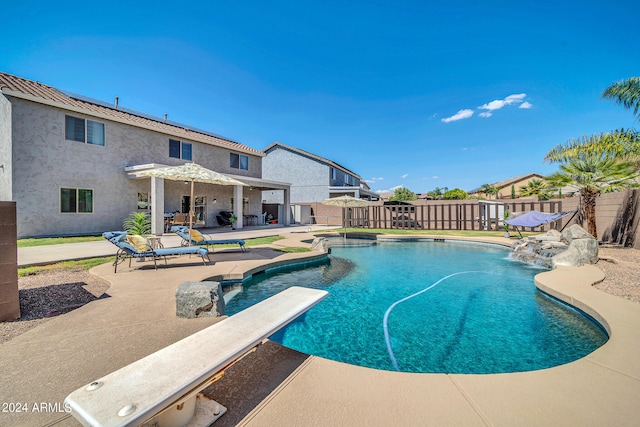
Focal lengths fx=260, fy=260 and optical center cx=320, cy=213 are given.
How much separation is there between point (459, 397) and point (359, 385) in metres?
0.72

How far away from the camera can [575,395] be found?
6.35 feet

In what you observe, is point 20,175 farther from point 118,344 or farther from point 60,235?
point 118,344

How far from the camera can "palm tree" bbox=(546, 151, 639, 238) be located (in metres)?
9.59

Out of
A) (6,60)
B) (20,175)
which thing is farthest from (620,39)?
(6,60)

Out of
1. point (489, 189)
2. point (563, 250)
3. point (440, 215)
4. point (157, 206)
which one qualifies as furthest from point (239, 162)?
point (489, 189)

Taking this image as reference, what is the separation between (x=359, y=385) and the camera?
2.06m

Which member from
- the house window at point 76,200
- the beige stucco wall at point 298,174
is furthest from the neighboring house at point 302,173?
the house window at point 76,200

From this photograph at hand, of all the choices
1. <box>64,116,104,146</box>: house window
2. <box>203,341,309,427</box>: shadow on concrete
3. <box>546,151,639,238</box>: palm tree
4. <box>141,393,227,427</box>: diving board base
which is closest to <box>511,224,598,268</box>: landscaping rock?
<box>546,151,639,238</box>: palm tree

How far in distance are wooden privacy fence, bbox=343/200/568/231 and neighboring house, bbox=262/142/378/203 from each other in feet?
18.4

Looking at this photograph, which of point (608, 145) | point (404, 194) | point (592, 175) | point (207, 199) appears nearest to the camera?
point (592, 175)

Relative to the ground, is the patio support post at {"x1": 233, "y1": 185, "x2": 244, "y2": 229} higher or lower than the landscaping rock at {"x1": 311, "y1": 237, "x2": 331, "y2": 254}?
higher

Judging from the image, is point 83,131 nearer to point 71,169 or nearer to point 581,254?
point 71,169

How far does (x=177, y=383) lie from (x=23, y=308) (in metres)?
4.13

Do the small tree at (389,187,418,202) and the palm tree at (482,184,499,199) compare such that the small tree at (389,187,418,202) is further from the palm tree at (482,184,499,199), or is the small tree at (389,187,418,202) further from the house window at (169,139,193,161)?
the house window at (169,139,193,161)
